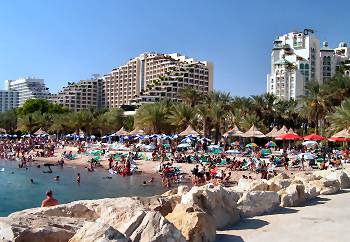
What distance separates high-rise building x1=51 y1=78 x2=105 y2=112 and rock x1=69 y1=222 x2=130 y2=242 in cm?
14463

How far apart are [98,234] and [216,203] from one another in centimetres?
442

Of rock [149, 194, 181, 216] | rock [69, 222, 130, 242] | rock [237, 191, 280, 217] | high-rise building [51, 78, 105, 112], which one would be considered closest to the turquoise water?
rock [149, 194, 181, 216]

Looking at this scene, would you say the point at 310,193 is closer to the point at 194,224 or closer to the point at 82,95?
the point at 194,224

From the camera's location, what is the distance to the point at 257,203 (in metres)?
10.3

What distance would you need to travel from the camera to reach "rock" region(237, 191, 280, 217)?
1007 centimetres

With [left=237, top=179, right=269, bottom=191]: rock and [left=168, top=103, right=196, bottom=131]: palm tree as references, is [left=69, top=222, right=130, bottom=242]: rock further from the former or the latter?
[left=168, top=103, right=196, bottom=131]: palm tree

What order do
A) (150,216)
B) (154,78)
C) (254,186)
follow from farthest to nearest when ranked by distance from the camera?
1. (154,78)
2. (254,186)
3. (150,216)

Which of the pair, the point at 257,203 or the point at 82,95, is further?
the point at 82,95

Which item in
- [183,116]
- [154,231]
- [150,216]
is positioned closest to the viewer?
[154,231]

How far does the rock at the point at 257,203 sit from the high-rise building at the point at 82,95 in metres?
140

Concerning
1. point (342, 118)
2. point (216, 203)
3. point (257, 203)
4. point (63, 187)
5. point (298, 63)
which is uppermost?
point (298, 63)

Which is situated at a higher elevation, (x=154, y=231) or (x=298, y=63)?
(x=298, y=63)

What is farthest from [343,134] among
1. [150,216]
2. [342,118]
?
[150,216]

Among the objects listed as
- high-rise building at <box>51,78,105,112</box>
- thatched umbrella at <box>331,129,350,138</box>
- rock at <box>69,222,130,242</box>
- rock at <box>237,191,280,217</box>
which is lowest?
rock at <box>237,191,280,217</box>
